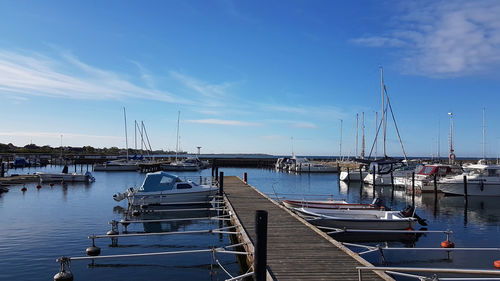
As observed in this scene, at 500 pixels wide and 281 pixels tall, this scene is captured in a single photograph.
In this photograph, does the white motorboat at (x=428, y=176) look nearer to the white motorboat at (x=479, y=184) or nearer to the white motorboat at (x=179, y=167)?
the white motorboat at (x=479, y=184)

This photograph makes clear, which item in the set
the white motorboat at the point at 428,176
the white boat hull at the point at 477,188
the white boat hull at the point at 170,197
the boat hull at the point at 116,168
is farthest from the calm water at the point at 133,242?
the boat hull at the point at 116,168

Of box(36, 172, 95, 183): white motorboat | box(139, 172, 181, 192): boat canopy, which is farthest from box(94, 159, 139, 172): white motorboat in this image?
box(139, 172, 181, 192): boat canopy

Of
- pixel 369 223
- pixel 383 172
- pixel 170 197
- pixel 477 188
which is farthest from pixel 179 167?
pixel 369 223

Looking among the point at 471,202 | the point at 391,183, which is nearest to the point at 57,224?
the point at 471,202

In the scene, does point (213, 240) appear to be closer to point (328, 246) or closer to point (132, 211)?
point (328, 246)

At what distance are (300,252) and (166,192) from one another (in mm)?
16405

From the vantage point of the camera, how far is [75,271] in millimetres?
13320

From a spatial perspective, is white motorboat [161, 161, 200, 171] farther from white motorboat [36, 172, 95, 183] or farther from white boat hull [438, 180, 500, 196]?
white boat hull [438, 180, 500, 196]

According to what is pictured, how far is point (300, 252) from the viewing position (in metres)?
12.0

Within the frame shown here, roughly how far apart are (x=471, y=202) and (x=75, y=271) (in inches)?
1259

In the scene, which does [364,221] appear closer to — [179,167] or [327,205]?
[327,205]

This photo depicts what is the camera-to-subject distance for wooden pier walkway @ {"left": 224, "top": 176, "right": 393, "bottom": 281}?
991cm

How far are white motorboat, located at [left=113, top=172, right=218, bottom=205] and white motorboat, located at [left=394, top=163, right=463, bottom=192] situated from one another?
23.3 meters

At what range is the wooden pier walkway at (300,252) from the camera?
9.91 meters
